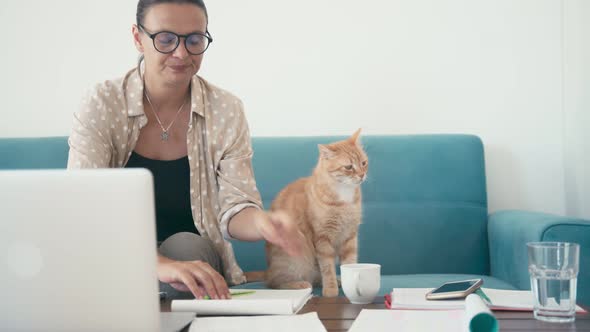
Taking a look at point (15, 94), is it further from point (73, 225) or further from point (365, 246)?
point (73, 225)

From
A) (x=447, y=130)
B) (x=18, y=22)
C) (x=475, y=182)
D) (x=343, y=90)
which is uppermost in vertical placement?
(x=18, y=22)

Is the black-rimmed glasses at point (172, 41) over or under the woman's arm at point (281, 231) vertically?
over

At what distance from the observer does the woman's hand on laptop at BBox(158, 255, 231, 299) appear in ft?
3.82

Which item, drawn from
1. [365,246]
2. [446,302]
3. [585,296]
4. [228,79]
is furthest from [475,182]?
[446,302]

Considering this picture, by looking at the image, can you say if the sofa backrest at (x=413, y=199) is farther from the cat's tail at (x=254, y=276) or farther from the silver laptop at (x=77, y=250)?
the silver laptop at (x=77, y=250)

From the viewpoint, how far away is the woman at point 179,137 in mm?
1541

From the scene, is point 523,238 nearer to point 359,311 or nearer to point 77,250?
point 359,311

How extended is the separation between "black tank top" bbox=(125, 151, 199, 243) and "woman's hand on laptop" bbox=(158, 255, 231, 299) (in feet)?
1.54

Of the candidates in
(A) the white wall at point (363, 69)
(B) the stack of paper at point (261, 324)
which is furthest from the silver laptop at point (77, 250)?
(A) the white wall at point (363, 69)

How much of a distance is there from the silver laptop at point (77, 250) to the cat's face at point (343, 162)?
1.10 metres

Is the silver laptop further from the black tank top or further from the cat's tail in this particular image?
the cat's tail

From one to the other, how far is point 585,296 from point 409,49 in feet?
3.61

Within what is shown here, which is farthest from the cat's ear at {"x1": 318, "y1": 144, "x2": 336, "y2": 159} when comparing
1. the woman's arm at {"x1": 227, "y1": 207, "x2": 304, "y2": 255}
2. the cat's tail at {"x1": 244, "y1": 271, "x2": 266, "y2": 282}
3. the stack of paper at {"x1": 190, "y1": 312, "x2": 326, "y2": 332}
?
the stack of paper at {"x1": 190, "y1": 312, "x2": 326, "y2": 332}

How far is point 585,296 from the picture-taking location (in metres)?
1.68
